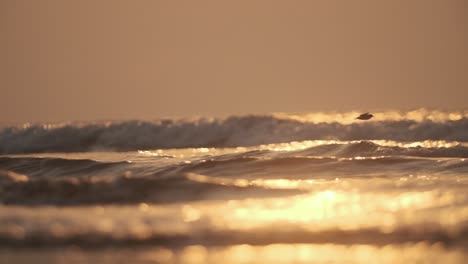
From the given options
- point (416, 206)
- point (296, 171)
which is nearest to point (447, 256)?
point (416, 206)

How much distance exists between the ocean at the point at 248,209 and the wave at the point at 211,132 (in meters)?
7.09

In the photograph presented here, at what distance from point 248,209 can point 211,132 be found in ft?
59.5

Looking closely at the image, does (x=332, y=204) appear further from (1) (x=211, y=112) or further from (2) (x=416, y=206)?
(1) (x=211, y=112)

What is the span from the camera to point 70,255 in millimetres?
7070

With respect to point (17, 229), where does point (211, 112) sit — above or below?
above

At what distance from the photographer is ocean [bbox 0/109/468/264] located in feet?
23.3

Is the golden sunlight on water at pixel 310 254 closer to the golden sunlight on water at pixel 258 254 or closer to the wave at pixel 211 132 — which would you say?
the golden sunlight on water at pixel 258 254

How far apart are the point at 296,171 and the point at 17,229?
6619mm

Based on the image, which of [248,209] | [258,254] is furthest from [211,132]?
[258,254]

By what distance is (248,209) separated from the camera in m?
9.09

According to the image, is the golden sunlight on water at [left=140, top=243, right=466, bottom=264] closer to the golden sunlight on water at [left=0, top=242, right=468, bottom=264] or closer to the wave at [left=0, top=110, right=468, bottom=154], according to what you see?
the golden sunlight on water at [left=0, top=242, right=468, bottom=264]

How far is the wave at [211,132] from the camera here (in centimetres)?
2556

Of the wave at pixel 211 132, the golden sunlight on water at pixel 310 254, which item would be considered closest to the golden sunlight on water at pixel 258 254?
the golden sunlight on water at pixel 310 254

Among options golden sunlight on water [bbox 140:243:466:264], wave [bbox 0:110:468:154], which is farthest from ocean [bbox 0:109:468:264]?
wave [bbox 0:110:468:154]
